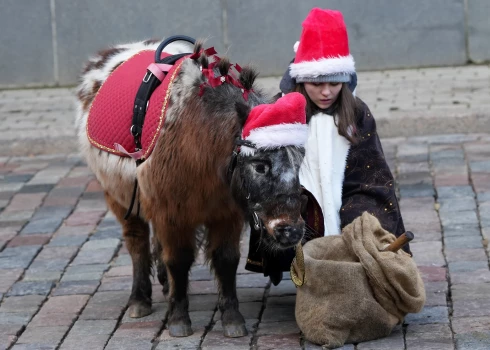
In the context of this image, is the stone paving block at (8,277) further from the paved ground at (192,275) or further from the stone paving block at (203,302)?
the stone paving block at (203,302)

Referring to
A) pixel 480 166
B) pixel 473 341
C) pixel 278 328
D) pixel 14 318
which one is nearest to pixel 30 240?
pixel 14 318

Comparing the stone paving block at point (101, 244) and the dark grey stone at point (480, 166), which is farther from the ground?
the dark grey stone at point (480, 166)

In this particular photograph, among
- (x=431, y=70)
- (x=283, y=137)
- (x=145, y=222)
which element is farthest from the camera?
(x=431, y=70)

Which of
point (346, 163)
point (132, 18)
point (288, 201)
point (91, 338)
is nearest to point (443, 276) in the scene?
point (346, 163)

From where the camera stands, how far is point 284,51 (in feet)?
39.9

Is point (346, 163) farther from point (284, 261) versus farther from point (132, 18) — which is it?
point (132, 18)

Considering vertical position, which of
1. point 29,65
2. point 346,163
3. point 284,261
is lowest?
point 29,65

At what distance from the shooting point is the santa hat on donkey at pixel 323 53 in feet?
16.3

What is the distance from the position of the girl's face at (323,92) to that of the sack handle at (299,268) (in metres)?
0.80

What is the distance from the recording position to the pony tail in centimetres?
464

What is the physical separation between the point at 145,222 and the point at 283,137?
1498 millimetres

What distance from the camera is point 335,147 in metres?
5.11

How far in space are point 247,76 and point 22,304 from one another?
196cm

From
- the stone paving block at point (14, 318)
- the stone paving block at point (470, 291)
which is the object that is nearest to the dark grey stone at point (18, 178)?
the stone paving block at point (14, 318)
